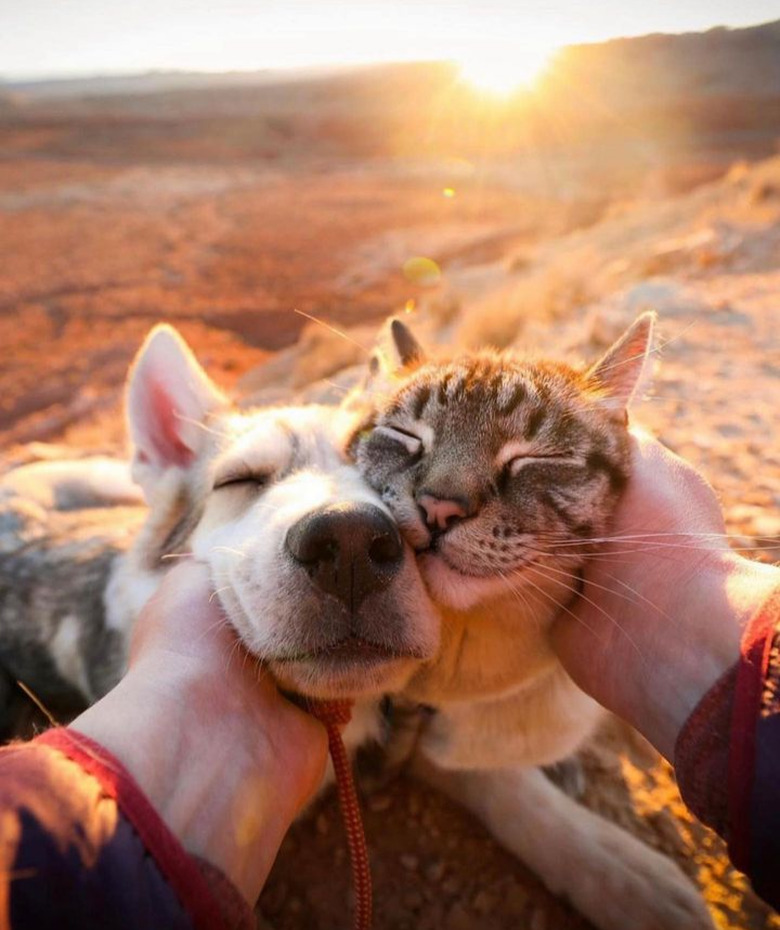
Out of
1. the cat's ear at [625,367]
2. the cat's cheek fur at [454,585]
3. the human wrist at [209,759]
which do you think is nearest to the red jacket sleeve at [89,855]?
the human wrist at [209,759]

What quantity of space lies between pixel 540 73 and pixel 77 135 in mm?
35386

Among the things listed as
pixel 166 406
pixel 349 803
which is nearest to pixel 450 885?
pixel 349 803

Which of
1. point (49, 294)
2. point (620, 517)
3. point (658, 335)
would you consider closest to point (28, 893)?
point (620, 517)

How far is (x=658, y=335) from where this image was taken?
8.38ft

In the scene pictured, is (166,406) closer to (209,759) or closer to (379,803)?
(209,759)

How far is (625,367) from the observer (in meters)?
2.45

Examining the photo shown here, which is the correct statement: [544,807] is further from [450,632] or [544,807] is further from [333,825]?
[450,632]

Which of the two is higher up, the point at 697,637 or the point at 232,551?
the point at 232,551

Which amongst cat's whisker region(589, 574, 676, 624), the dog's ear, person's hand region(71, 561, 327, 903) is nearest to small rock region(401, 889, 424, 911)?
person's hand region(71, 561, 327, 903)

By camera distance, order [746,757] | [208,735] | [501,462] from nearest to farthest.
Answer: [746,757], [208,735], [501,462]

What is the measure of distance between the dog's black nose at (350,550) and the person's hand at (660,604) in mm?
666

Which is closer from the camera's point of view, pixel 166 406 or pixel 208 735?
pixel 208 735

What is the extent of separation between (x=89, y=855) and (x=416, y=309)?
38.9 feet

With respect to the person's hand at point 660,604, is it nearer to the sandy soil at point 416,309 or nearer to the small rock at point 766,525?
the sandy soil at point 416,309
